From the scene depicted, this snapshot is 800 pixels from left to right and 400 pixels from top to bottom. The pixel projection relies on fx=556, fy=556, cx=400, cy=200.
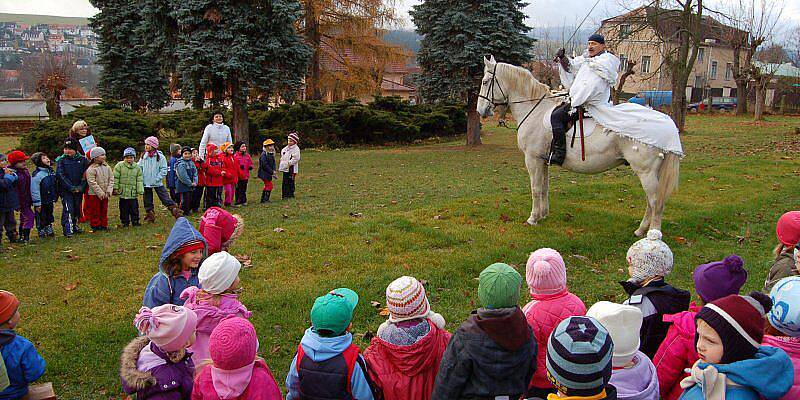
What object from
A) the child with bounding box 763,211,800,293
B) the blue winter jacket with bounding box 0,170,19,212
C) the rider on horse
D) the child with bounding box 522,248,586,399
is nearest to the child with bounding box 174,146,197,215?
the blue winter jacket with bounding box 0,170,19,212

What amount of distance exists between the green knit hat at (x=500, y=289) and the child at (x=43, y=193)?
935 centimetres

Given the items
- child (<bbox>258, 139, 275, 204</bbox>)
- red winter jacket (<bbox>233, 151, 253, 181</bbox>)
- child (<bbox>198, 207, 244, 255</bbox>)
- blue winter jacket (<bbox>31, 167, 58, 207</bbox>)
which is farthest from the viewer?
child (<bbox>258, 139, 275, 204</bbox>)

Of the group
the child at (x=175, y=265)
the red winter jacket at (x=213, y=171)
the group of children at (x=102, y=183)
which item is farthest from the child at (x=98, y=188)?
the child at (x=175, y=265)

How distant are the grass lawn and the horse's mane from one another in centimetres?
151

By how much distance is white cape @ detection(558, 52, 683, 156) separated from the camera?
815 cm

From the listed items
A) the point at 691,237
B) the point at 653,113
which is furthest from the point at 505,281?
the point at 691,237

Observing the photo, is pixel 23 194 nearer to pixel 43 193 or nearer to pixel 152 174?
pixel 43 193

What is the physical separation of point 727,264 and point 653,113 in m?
5.34

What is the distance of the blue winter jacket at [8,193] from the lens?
9047 millimetres

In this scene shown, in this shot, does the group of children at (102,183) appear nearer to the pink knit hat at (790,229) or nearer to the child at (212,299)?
the child at (212,299)

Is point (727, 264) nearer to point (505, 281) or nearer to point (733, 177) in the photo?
point (505, 281)

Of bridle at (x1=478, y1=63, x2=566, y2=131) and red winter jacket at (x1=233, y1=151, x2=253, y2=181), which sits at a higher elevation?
bridle at (x1=478, y1=63, x2=566, y2=131)

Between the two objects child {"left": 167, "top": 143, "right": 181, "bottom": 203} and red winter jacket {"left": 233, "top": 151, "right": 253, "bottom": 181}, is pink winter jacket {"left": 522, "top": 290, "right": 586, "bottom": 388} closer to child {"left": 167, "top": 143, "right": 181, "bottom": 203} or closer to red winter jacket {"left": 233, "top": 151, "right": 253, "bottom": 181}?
child {"left": 167, "top": 143, "right": 181, "bottom": 203}

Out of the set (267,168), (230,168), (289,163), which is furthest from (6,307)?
(289,163)
